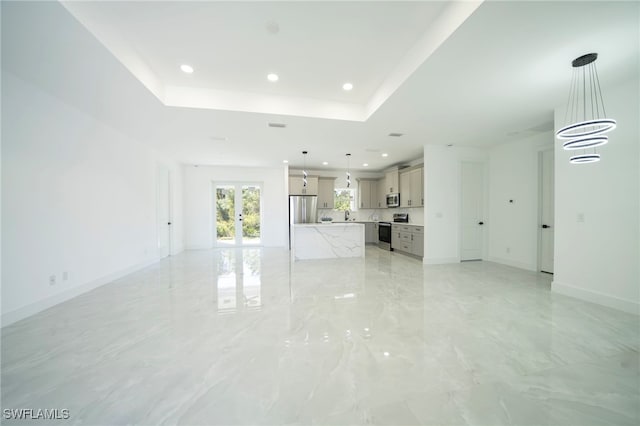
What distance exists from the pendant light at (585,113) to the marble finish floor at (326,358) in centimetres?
200

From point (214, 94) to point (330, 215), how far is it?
5.81 m

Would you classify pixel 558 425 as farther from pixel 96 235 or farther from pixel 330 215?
pixel 330 215

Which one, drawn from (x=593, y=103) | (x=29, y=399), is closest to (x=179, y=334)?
(x=29, y=399)

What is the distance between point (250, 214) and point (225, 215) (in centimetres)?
85

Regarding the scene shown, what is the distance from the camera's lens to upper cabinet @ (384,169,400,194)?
23.5ft

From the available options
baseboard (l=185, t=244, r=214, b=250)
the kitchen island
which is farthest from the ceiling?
baseboard (l=185, t=244, r=214, b=250)

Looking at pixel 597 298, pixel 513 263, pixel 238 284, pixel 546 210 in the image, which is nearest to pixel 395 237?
pixel 513 263

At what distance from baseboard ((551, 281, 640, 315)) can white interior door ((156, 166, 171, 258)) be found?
827 cm

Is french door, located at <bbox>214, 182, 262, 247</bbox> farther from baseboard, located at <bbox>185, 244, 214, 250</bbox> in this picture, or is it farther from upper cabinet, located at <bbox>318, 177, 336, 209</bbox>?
upper cabinet, located at <bbox>318, 177, 336, 209</bbox>

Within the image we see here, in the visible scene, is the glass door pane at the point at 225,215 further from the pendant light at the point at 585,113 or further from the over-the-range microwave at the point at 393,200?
the pendant light at the point at 585,113

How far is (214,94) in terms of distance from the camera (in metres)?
3.34

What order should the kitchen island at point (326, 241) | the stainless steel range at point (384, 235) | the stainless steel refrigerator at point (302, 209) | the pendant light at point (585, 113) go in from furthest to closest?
the stainless steel refrigerator at point (302, 209)
the stainless steel range at point (384, 235)
the kitchen island at point (326, 241)
the pendant light at point (585, 113)

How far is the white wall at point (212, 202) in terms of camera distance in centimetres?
768

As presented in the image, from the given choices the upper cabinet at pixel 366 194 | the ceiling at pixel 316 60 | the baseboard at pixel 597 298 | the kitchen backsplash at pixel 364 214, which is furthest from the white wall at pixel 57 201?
the baseboard at pixel 597 298
